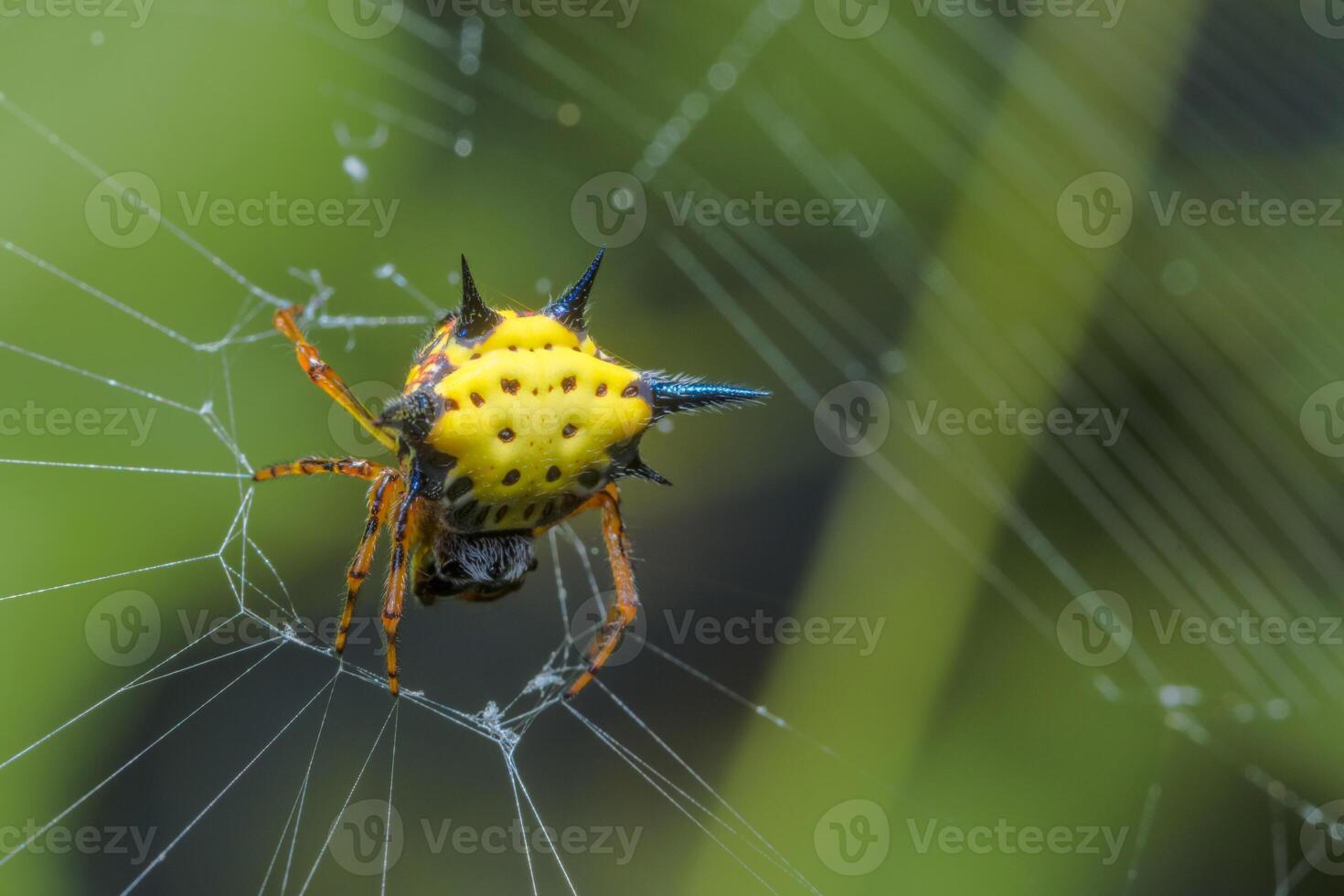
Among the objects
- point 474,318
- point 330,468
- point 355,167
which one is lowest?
point 330,468

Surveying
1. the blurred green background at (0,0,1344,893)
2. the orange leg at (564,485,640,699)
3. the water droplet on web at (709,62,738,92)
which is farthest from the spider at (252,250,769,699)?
the water droplet on web at (709,62,738,92)

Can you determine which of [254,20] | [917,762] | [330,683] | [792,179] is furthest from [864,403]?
[254,20]

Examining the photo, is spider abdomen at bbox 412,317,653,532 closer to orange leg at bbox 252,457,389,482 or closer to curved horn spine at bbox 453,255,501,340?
curved horn spine at bbox 453,255,501,340

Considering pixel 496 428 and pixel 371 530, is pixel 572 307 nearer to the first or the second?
pixel 496 428

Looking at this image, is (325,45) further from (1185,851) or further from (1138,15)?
(1185,851)

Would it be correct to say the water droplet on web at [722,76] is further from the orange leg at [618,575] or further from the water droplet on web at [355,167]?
the orange leg at [618,575]

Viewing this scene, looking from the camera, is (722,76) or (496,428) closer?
(496,428)

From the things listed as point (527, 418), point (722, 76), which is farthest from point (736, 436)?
point (527, 418)
